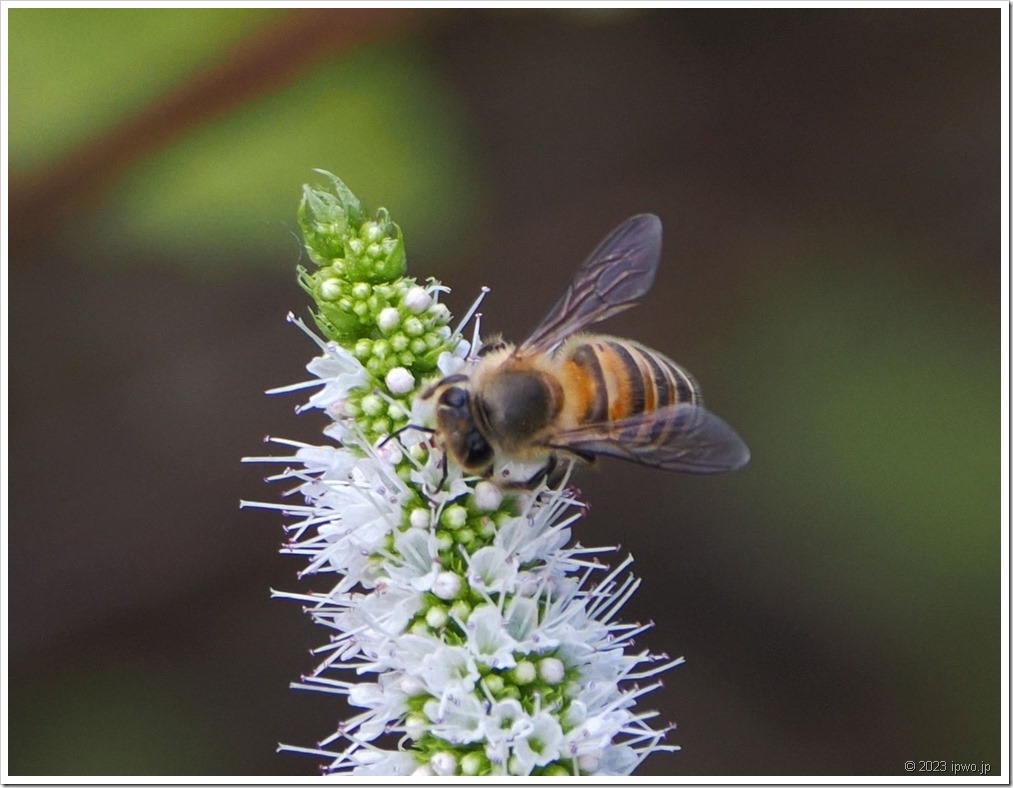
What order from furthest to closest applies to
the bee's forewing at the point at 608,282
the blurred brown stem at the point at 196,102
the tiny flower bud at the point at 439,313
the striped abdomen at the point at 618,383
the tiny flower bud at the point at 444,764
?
1. the blurred brown stem at the point at 196,102
2. the bee's forewing at the point at 608,282
3. the striped abdomen at the point at 618,383
4. the tiny flower bud at the point at 439,313
5. the tiny flower bud at the point at 444,764

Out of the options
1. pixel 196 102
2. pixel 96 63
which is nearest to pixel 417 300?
pixel 196 102

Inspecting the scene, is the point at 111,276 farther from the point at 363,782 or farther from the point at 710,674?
the point at 363,782

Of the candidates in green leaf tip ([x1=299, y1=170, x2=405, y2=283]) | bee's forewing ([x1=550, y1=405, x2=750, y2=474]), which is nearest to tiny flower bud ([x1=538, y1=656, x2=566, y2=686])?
bee's forewing ([x1=550, y1=405, x2=750, y2=474])

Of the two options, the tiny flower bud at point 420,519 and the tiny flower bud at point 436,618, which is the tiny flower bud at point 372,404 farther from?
the tiny flower bud at point 436,618

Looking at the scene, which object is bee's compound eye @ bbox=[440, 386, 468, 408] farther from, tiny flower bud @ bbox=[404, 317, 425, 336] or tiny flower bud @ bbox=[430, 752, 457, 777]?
tiny flower bud @ bbox=[430, 752, 457, 777]

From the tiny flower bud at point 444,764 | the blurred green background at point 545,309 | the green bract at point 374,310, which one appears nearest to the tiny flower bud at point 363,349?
the green bract at point 374,310
